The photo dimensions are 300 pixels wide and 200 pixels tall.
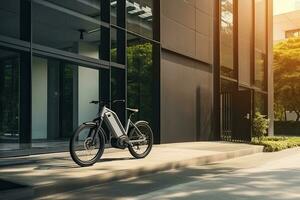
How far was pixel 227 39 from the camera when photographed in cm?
2241

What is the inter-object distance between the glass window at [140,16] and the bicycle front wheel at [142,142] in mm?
4408

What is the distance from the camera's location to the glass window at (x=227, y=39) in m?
21.7

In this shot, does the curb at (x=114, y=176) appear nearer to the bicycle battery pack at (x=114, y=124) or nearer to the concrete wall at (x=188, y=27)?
the bicycle battery pack at (x=114, y=124)

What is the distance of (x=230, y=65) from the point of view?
2273 centimetres

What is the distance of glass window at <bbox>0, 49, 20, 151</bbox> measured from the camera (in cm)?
1372

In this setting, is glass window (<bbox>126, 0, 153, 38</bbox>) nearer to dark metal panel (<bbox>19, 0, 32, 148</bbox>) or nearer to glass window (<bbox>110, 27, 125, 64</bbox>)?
glass window (<bbox>110, 27, 125, 64</bbox>)

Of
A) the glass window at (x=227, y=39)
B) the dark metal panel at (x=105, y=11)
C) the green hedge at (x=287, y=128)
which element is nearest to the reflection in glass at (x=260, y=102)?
the glass window at (x=227, y=39)

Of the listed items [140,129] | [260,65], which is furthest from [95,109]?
[260,65]

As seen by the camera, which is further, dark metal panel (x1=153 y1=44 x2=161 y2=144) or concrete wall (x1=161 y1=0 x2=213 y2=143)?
concrete wall (x1=161 y1=0 x2=213 y2=143)

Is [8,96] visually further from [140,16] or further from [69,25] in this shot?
[140,16]

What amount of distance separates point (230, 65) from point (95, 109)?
7858mm

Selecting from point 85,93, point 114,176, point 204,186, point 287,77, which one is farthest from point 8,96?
point 287,77

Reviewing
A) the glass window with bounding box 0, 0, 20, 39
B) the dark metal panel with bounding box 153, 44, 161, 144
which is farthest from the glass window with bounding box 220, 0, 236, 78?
the glass window with bounding box 0, 0, 20, 39

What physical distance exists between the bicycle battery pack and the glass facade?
1725mm
